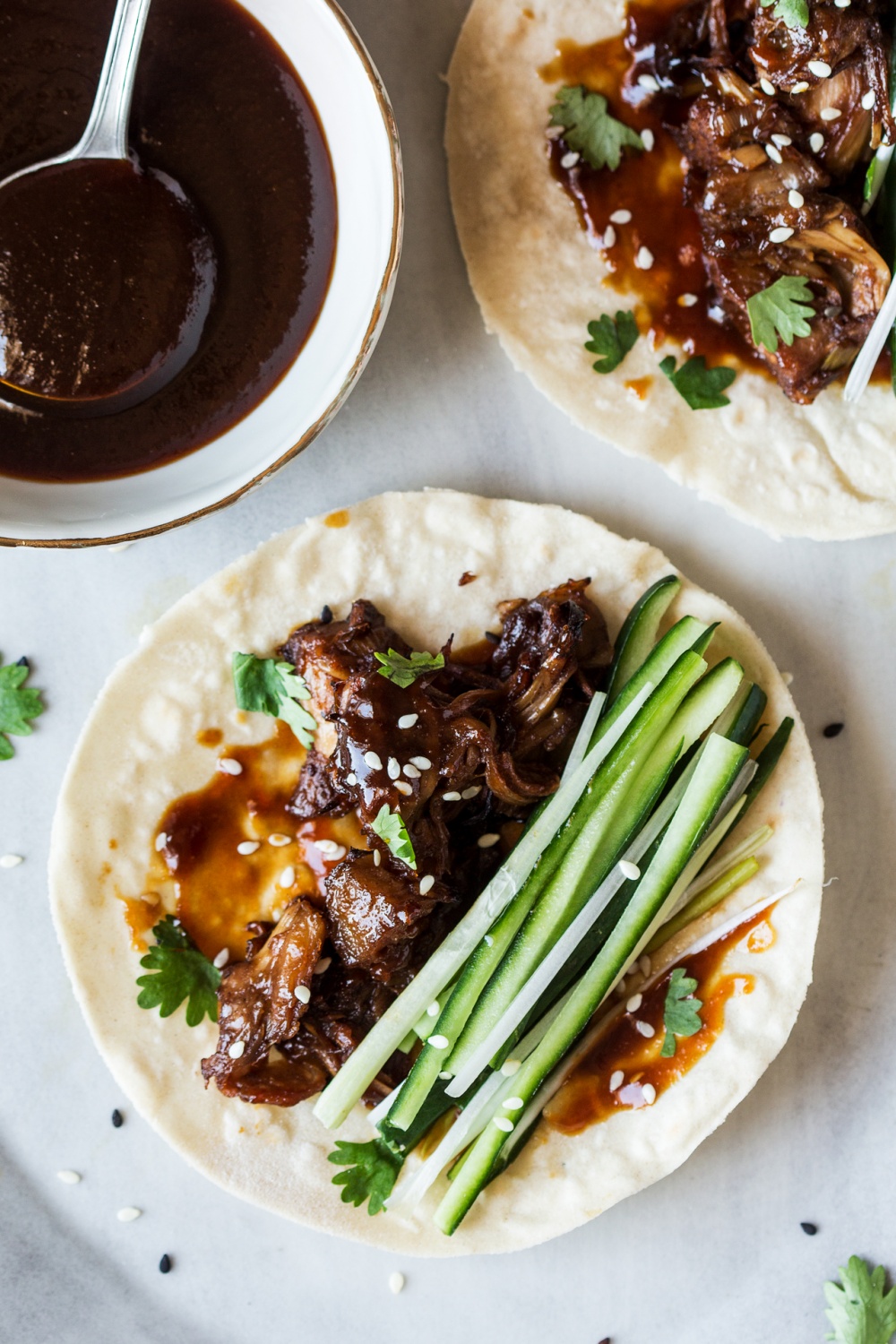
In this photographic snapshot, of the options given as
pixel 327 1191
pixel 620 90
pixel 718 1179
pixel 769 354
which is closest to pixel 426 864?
pixel 327 1191

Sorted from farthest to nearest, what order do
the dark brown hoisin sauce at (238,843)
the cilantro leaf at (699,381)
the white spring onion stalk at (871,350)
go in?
the cilantro leaf at (699,381)
the dark brown hoisin sauce at (238,843)
the white spring onion stalk at (871,350)

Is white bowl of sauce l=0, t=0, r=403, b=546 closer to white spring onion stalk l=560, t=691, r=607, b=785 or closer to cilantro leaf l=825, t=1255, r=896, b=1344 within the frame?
white spring onion stalk l=560, t=691, r=607, b=785

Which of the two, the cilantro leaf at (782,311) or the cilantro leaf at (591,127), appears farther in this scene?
the cilantro leaf at (591,127)

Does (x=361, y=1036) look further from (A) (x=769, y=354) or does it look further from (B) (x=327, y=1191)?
(A) (x=769, y=354)

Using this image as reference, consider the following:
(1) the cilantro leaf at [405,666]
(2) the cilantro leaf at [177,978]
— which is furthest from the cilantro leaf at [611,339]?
(2) the cilantro leaf at [177,978]

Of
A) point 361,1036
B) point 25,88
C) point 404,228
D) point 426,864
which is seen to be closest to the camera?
point 25,88

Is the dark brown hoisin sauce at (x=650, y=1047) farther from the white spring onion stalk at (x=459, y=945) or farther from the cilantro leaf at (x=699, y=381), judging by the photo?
the cilantro leaf at (x=699, y=381)

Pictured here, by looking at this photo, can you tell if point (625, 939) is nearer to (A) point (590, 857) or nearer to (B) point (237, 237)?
(A) point (590, 857)
